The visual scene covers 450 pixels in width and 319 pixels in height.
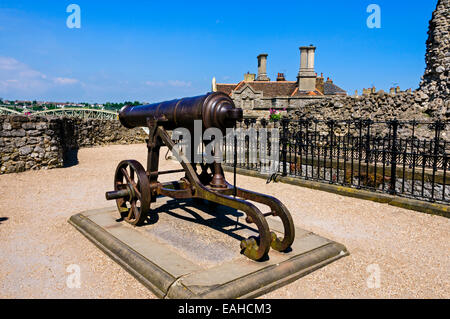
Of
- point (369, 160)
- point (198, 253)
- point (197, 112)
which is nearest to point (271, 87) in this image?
point (369, 160)

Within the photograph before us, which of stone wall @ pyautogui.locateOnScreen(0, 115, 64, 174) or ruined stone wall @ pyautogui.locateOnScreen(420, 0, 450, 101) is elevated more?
ruined stone wall @ pyautogui.locateOnScreen(420, 0, 450, 101)

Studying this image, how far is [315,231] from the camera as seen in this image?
5.04 metres

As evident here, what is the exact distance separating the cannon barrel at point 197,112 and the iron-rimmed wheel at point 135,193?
0.76m

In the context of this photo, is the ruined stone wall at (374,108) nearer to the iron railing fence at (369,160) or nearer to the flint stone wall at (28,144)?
the iron railing fence at (369,160)

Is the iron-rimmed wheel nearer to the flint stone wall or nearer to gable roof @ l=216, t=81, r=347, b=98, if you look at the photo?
the flint stone wall

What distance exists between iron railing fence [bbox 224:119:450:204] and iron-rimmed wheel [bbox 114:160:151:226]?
4.35 meters

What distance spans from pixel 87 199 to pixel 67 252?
2981 mm

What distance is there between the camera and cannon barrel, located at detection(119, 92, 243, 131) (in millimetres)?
3994

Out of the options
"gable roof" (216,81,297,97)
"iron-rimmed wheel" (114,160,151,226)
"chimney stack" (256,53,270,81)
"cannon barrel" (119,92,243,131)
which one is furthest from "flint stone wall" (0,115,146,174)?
"chimney stack" (256,53,270,81)

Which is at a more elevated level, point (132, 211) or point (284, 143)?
point (284, 143)

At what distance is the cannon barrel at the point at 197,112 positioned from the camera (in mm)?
3994

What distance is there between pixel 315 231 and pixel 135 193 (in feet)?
9.05

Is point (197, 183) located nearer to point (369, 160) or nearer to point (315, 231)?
point (315, 231)
